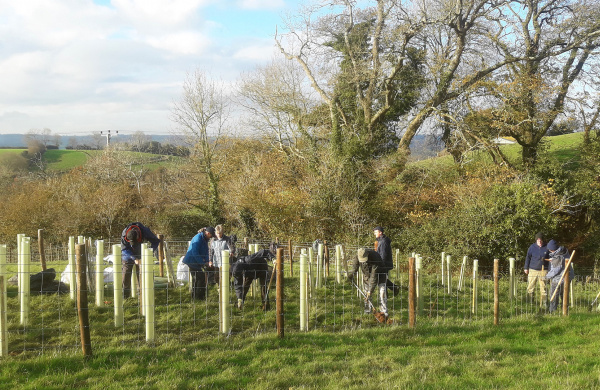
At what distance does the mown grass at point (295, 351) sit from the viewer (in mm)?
5664

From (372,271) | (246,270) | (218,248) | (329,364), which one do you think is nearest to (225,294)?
(246,270)

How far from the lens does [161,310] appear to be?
826cm

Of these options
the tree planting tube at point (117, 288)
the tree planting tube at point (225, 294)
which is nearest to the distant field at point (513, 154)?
the tree planting tube at point (225, 294)

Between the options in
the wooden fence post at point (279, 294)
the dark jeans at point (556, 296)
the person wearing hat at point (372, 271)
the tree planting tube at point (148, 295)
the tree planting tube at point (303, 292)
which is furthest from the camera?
the dark jeans at point (556, 296)

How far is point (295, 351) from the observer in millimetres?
6664

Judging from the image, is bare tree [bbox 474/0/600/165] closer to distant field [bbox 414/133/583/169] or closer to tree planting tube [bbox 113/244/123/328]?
distant field [bbox 414/133/583/169]

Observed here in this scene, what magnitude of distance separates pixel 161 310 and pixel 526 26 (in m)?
24.0

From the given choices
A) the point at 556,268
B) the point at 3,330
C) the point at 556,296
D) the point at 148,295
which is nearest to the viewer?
the point at 3,330

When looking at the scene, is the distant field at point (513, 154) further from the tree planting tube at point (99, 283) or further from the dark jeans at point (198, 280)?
the tree planting tube at point (99, 283)

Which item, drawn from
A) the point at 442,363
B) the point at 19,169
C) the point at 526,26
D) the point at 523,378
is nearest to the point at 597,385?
the point at 523,378

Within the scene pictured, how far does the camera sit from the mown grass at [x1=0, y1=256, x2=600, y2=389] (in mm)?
5664

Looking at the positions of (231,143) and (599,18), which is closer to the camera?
(599,18)

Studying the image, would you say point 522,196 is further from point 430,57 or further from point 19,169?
point 19,169

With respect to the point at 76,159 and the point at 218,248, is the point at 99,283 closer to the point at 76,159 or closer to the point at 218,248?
the point at 218,248
